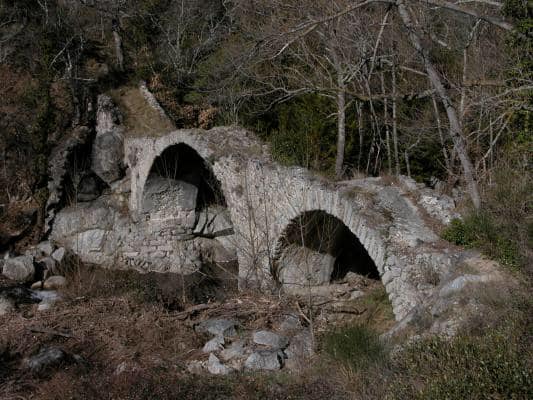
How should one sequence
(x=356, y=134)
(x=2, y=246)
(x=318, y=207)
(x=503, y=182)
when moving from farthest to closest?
(x=2, y=246) < (x=356, y=134) < (x=318, y=207) < (x=503, y=182)

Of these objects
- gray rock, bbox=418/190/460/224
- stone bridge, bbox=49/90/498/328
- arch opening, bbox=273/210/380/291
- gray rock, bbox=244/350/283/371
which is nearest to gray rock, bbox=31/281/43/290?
stone bridge, bbox=49/90/498/328

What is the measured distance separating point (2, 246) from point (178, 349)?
31.3ft

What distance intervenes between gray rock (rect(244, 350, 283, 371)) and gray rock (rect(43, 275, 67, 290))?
282 inches

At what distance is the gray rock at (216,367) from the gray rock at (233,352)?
0.65ft

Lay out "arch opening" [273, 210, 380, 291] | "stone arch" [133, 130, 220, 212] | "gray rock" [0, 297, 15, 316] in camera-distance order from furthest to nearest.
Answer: "stone arch" [133, 130, 220, 212] → "gray rock" [0, 297, 15, 316] → "arch opening" [273, 210, 380, 291]

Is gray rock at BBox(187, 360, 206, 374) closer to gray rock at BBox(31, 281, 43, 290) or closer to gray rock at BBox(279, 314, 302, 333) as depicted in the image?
gray rock at BBox(279, 314, 302, 333)

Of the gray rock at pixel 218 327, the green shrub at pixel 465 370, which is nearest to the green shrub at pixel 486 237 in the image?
the green shrub at pixel 465 370

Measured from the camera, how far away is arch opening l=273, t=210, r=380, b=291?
32.0ft

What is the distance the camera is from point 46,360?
7.39 meters

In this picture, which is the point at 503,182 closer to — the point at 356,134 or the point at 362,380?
the point at 362,380

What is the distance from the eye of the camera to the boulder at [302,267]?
10477mm

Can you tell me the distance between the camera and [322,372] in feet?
18.1

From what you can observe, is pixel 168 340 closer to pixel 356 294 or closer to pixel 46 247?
pixel 356 294

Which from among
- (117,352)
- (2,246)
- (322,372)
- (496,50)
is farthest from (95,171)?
(322,372)
